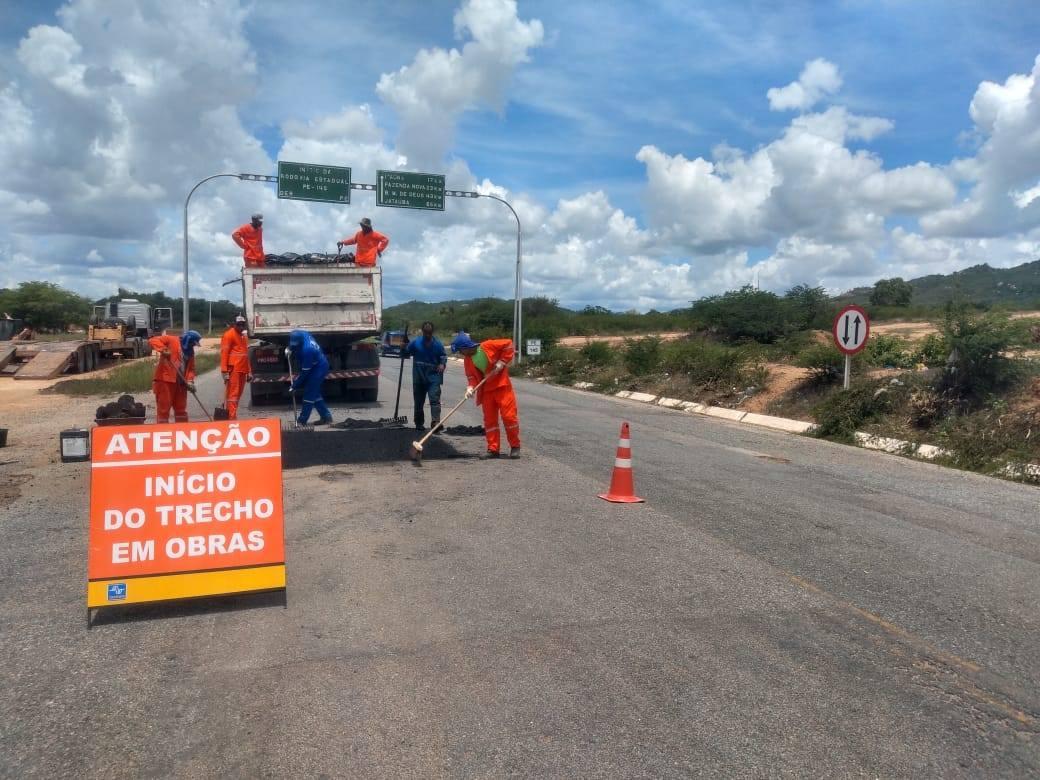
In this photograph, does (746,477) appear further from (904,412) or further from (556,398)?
(556,398)

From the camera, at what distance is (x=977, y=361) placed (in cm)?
1345

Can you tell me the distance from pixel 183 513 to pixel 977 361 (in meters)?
12.3

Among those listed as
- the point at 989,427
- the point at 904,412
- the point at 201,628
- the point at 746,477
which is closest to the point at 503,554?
the point at 201,628

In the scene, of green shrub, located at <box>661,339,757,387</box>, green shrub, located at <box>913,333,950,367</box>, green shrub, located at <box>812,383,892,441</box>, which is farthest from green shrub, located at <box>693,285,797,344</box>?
green shrub, located at <box>812,383,892,441</box>

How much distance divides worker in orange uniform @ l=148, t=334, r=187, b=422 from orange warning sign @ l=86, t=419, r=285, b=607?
5921 mm

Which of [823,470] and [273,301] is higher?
[273,301]

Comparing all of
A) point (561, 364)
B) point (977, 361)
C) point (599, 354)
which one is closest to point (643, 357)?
point (599, 354)

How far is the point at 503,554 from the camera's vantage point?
644 cm

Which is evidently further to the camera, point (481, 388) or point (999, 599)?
point (481, 388)

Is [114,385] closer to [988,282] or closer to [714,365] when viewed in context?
[714,365]

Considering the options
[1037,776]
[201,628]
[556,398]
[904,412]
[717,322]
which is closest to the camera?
[1037,776]

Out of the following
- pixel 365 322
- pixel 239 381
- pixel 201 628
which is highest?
pixel 365 322

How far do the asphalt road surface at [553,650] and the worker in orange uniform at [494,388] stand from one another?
2434mm

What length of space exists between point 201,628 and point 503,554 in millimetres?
2263
